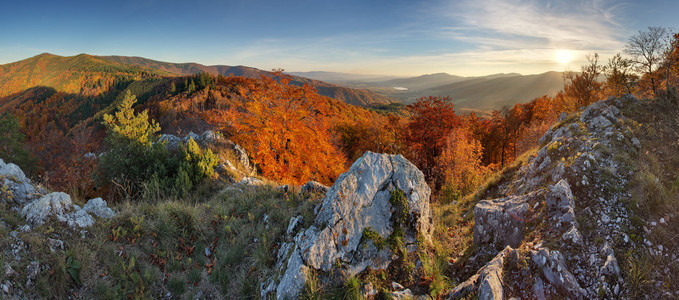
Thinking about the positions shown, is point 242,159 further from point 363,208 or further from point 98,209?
point 363,208

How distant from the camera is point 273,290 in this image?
447cm

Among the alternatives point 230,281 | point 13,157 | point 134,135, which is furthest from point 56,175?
point 230,281

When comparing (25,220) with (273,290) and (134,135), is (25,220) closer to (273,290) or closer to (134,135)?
(273,290)

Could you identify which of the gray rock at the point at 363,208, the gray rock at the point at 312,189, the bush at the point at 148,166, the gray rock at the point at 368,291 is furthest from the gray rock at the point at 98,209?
the gray rock at the point at 368,291

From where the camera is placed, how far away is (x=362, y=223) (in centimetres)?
533

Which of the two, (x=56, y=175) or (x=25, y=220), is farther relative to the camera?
(x=56, y=175)

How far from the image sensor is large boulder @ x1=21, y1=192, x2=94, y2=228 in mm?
5047

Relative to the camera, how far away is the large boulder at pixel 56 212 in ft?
Result: 16.6

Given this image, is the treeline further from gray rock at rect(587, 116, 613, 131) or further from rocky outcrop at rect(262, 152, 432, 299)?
rocky outcrop at rect(262, 152, 432, 299)

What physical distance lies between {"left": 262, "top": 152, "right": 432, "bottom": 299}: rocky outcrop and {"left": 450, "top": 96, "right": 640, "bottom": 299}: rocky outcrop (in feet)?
4.65

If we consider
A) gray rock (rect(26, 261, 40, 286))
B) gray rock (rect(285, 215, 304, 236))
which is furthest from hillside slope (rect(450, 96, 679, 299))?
gray rock (rect(26, 261, 40, 286))

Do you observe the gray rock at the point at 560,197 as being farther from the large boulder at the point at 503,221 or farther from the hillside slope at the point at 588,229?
the large boulder at the point at 503,221

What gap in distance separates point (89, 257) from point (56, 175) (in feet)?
84.4

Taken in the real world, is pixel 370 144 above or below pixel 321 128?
below
